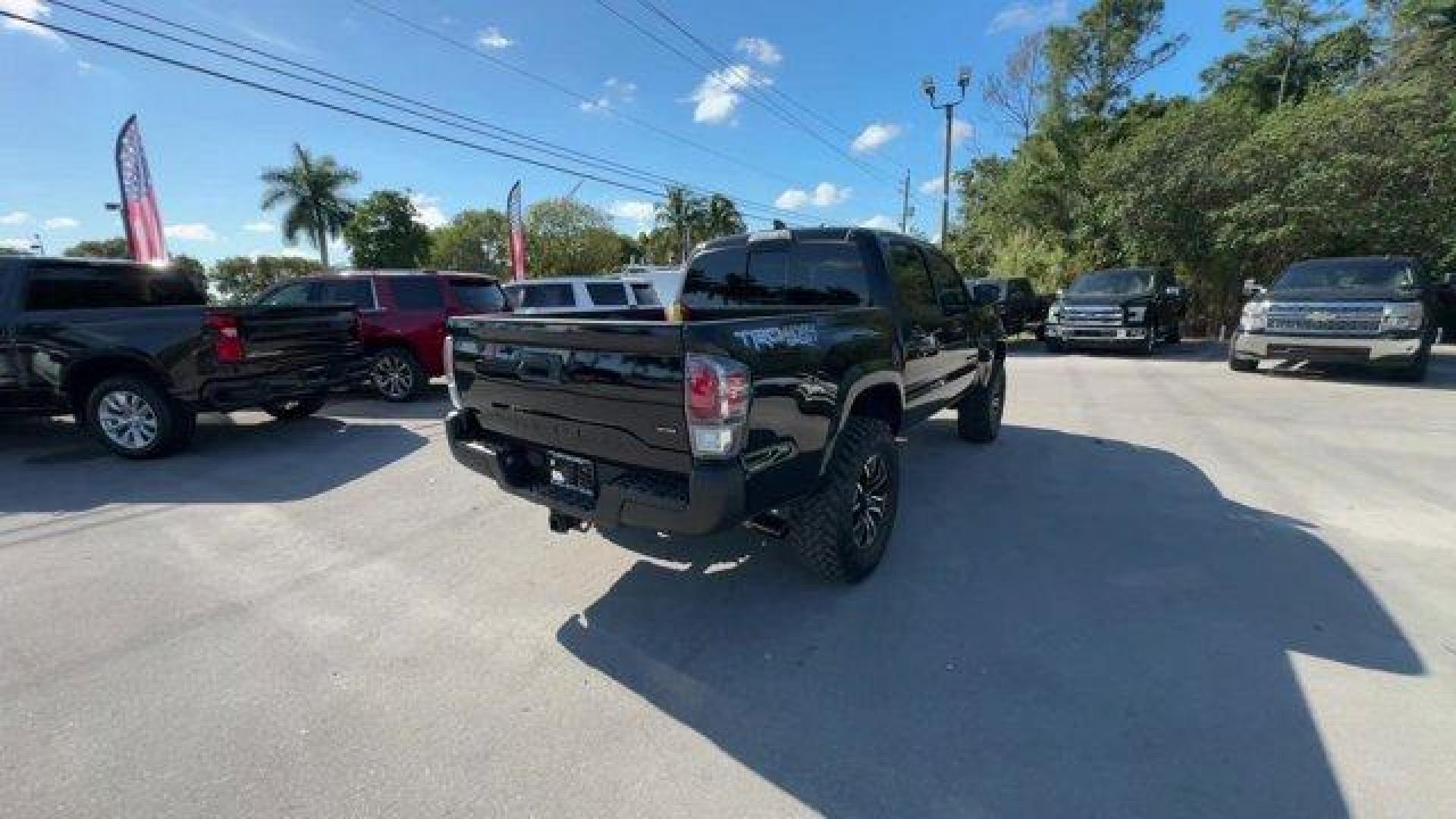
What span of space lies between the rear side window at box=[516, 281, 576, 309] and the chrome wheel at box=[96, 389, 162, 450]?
5.32 metres

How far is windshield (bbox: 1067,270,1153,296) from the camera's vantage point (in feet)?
47.6

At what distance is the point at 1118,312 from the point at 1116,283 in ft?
5.24

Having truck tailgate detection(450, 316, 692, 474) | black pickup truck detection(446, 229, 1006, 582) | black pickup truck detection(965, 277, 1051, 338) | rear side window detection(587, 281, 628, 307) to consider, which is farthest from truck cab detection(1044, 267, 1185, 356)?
truck tailgate detection(450, 316, 692, 474)

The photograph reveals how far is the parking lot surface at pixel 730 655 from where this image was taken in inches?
85.9

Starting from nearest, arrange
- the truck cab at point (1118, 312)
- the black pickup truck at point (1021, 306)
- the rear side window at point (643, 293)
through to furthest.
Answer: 1. the rear side window at point (643, 293)
2. the truck cab at point (1118, 312)
3. the black pickup truck at point (1021, 306)

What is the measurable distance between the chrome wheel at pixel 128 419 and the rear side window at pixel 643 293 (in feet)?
21.9

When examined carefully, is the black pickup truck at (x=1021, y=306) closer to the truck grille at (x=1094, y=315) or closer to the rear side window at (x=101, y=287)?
the truck grille at (x=1094, y=315)

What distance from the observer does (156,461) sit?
601 cm

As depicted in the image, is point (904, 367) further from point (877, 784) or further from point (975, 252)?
point (975, 252)

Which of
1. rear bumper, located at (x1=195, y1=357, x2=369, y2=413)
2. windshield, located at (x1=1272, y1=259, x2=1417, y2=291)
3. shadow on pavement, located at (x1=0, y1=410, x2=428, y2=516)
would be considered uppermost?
windshield, located at (x1=1272, y1=259, x2=1417, y2=291)

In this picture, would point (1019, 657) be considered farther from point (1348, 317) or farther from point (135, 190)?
point (135, 190)

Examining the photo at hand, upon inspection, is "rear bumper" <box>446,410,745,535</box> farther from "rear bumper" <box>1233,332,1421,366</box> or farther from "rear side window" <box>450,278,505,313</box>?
"rear bumper" <box>1233,332,1421,366</box>

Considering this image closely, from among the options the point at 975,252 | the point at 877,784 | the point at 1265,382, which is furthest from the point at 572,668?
the point at 975,252

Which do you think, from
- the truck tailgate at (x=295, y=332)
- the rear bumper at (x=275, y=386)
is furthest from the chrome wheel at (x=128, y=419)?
the truck tailgate at (x=295, y=332)
